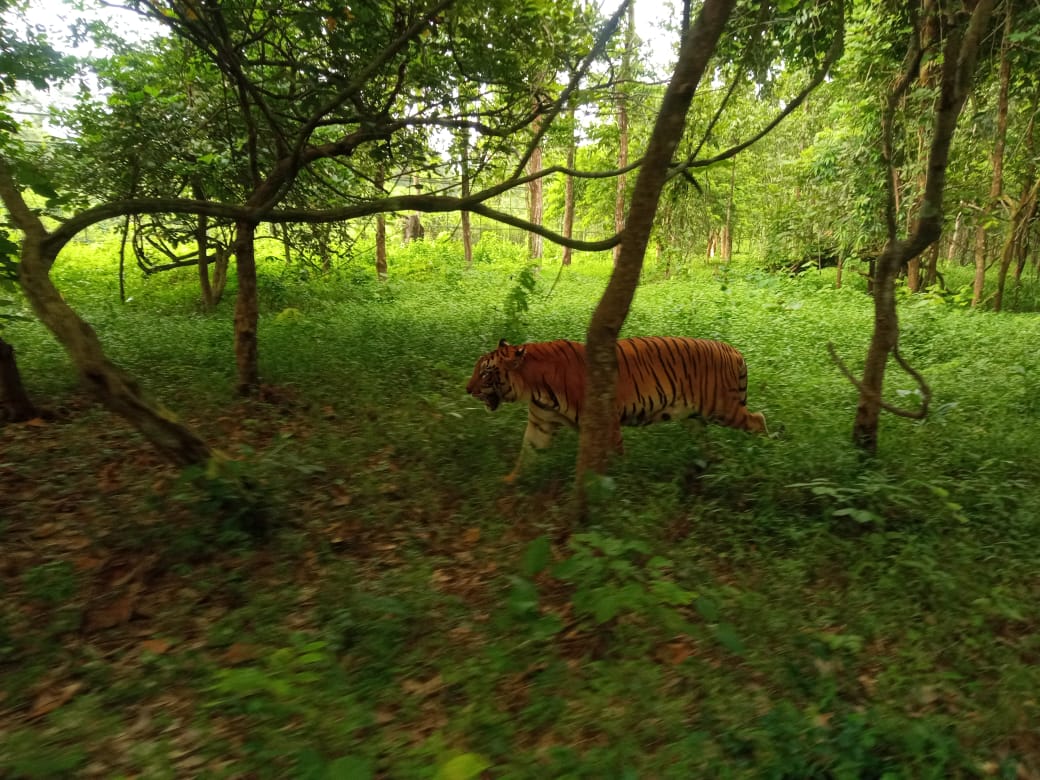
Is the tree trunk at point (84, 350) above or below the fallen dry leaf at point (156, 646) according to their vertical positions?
above

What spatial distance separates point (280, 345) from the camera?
25.8 feet

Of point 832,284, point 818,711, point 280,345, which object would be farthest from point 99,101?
point 832,284

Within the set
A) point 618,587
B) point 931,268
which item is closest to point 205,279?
point 618,587

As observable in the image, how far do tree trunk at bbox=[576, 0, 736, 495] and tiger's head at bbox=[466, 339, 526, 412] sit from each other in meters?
1.22

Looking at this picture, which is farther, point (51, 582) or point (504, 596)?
point (504, 596)

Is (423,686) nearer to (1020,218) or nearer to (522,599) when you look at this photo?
(522,599)

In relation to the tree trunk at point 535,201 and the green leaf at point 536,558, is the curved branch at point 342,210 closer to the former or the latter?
the green leaf at point 536,558

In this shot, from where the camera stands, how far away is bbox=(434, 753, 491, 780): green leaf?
6.79ft

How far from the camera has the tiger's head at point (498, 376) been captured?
5055 millimetres

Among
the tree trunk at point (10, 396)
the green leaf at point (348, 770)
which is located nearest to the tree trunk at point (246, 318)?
the tree trunk at point (10, 396)

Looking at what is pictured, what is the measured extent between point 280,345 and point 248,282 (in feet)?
6.26

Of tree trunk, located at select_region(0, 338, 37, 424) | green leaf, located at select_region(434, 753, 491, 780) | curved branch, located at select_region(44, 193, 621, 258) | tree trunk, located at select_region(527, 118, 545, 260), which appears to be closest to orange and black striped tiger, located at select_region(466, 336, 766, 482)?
curved branch, located at select_region(44, 193, 621, 258)

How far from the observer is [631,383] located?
16.6 feet

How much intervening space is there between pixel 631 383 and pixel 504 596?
7.71 feet
